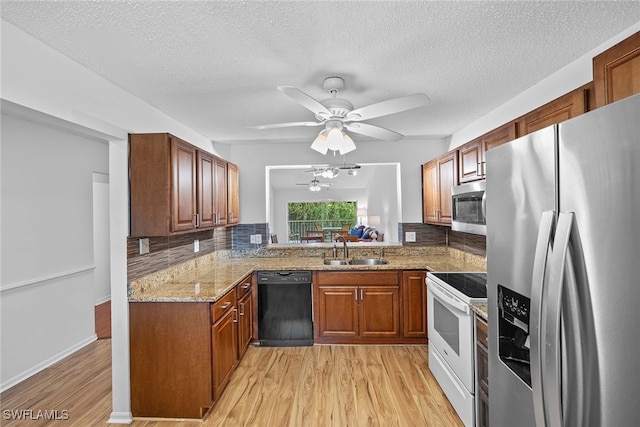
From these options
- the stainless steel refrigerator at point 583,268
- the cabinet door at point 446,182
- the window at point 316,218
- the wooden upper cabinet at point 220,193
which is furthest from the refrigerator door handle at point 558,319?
the window at point 316,218

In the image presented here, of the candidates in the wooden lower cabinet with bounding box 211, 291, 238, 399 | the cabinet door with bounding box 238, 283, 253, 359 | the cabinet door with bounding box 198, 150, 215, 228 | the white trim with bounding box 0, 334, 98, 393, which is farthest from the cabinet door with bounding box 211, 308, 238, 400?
the white trim with bounding box 0, 334, 98, 393

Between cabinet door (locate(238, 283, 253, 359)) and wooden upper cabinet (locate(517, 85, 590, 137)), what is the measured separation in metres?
2.66

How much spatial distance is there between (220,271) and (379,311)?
5.72 feet

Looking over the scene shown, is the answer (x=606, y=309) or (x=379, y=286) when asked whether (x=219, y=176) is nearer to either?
(x=379, y=286)

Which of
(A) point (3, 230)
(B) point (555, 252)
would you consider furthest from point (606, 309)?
(A) point (3, 230)

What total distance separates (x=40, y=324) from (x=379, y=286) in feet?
10.9

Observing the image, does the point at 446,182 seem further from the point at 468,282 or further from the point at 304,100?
the point at 304,100

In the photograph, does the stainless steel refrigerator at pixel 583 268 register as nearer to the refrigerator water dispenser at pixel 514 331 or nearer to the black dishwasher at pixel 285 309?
the refrigerator water dispenser at pixel 514 331

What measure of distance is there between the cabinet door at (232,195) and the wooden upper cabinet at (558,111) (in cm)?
283

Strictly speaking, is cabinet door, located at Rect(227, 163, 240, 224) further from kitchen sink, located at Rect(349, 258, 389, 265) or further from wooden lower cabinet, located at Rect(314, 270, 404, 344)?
kitchen sink, located at Rect(349, 258, 389, 265)

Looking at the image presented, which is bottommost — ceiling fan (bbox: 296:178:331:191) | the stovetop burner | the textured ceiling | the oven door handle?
the oven door handle

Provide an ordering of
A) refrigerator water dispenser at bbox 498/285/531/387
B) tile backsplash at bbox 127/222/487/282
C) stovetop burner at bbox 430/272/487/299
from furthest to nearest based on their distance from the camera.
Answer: tile backsplash at bbox 127/222/487/282 < stovetop burner at bbox 430/272/487/299 < refrigerator water dispenser at bbox 498/285/531/387

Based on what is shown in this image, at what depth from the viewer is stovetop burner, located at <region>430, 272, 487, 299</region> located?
221cm

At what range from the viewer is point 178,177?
246cm
